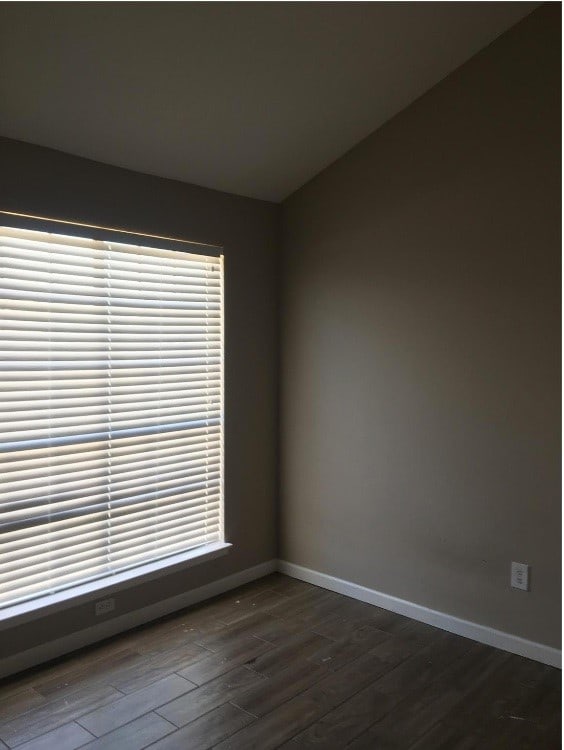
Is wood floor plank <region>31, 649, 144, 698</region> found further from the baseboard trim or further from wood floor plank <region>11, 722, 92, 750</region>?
wood floor plank <region>11, 722, 92, 750</region>

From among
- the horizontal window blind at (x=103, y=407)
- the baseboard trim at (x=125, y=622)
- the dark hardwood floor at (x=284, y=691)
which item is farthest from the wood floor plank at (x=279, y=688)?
the horizontal window blind at (x=103, y=407)

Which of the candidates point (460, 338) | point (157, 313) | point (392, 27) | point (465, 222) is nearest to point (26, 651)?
point (157, 313)

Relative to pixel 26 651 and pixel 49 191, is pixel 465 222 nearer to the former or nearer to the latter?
pixel 49 191

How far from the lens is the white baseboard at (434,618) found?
2.84m

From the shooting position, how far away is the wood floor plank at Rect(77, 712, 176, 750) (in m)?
2.25

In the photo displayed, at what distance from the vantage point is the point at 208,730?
234 centimetres

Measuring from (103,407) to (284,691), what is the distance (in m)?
1.50

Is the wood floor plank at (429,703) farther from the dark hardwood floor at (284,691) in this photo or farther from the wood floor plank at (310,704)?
the wood floor plank at (310,704)

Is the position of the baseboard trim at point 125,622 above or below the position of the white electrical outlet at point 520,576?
below

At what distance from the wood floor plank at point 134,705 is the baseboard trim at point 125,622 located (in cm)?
48

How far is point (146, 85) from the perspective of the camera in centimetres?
258

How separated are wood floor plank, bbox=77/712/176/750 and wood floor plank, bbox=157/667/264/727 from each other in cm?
4

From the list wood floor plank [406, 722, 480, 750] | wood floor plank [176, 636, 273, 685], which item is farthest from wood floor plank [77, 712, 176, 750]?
wood floor plank [406, 722, 480, 750]

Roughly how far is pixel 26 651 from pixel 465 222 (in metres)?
2.82
